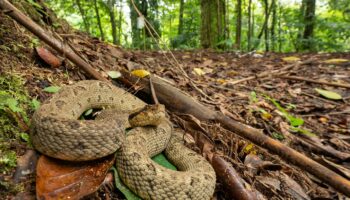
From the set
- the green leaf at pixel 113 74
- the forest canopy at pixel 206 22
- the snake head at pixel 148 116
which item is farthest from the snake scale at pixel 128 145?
the forest canopy at pixel 206 22

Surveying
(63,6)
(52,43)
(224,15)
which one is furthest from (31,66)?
(63,6)

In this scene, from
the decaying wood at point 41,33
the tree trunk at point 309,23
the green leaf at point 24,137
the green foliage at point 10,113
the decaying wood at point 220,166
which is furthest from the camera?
the tree trunk at point 309,23

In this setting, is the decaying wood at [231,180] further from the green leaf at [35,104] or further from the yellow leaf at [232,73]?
the yellow leaf at [232,73]

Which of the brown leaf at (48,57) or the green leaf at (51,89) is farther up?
the brown leaf at (48,57)

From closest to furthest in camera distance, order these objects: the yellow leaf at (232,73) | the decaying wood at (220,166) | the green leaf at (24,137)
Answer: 1. the green leaf at (24,137)
2. the decaying wood at (220,166)
3. the yellow leaf at (232,73)

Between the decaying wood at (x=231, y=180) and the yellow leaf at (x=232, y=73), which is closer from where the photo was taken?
the decaying wood at (x=231, y=180)

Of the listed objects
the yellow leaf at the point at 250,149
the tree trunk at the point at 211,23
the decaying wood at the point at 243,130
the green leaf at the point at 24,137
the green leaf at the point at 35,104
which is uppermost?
the tree trunk at the point at 211,23

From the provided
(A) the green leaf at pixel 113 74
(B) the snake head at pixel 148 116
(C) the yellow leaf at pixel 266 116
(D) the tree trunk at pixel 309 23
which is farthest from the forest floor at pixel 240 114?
(D) the tree trunk at pixel 309 23

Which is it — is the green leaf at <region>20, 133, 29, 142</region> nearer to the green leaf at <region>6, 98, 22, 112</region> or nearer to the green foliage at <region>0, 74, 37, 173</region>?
the green foliage at <region>0, 74, 37, 173</region>
